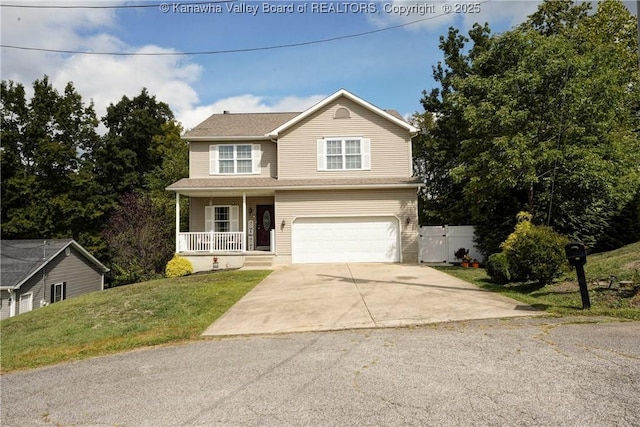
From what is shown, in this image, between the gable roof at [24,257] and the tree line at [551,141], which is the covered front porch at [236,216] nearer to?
the gable roof at [24,257]

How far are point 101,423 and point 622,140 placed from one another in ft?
61.3

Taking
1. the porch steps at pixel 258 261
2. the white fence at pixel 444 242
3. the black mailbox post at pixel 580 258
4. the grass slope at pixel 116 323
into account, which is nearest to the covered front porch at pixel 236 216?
the porch steps at pixel 258 261

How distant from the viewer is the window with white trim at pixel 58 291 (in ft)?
73.5

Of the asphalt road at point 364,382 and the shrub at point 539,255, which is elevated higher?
the shrub at point 539,255

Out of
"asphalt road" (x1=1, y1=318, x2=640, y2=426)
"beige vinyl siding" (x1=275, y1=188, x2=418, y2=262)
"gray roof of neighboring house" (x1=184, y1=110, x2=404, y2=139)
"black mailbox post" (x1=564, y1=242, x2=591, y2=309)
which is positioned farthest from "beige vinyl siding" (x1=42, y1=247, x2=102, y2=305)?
"black mailbox post" (x1=564, y1=242, x2=591, y2=309)

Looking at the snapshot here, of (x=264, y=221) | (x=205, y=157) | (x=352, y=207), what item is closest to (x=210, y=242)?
(x=264, y=221)

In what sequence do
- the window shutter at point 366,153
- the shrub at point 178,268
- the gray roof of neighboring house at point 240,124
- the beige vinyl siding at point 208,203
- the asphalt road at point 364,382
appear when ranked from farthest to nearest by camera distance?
the beige vinyl siding at point 208,203 < the gray roof of neighboring house at point 240,124 < the window shutter at point 366,153 < the shrub at point 178,268 < the asphalt road at point 364,382

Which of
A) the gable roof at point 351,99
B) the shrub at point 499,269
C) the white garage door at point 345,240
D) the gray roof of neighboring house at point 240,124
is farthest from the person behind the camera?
the gray roof of neighboring house at point 240,124

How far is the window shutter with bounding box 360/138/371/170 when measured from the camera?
59.9ft

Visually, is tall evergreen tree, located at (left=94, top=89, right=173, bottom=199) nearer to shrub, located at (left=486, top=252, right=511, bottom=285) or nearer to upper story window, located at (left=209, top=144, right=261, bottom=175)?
upper story window, located at (left=209, top=144, right=261, bottom=175)

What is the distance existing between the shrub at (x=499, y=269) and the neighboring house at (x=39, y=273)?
2015cm

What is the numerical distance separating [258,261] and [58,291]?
13339 mm

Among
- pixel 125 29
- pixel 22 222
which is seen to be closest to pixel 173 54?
pixel 125 29

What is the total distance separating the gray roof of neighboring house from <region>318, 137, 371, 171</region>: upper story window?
2.77 meters
